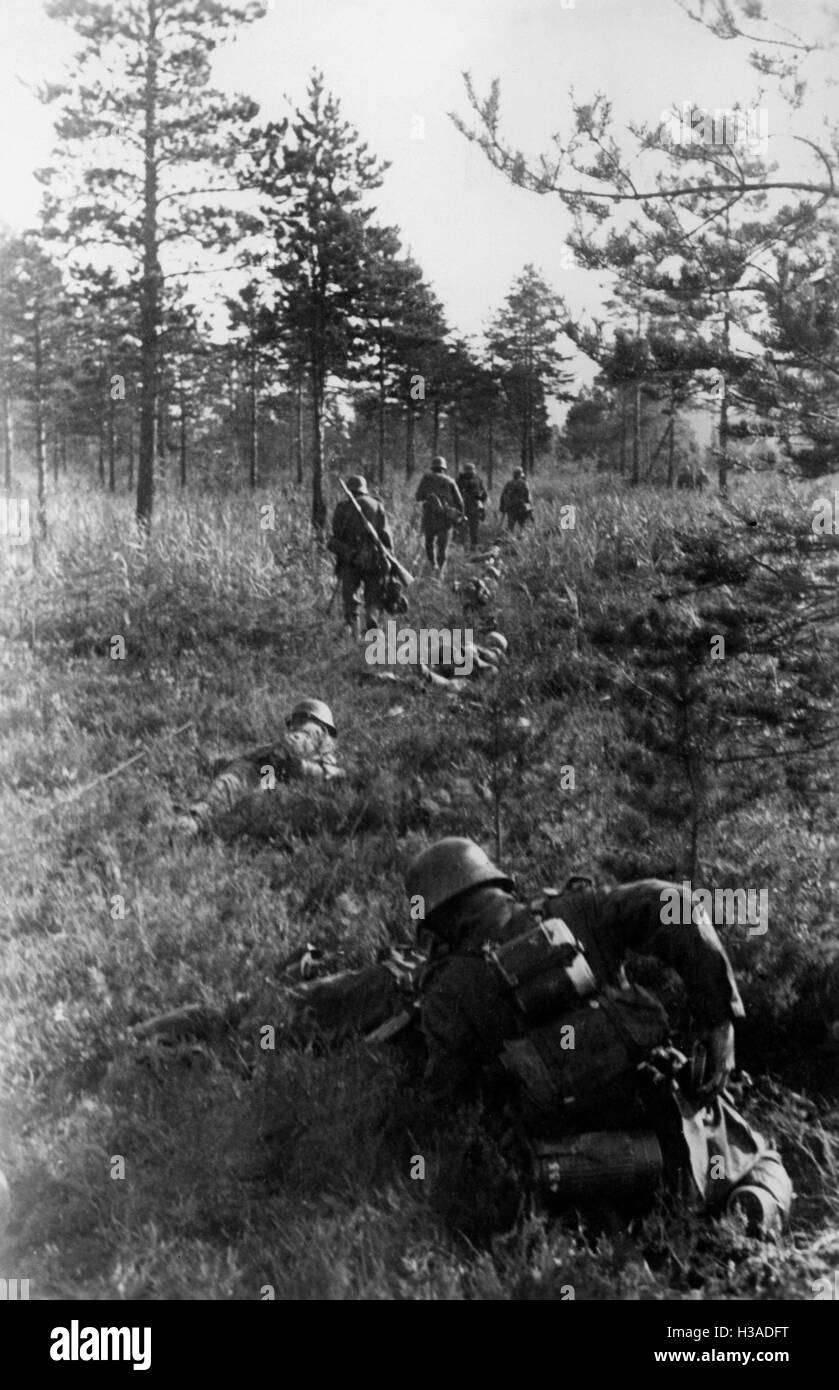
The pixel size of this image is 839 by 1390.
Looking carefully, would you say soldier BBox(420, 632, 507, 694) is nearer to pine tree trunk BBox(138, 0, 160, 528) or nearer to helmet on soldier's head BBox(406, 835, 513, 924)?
helmet on soldier's head BBox(406, 835, 513, 924)

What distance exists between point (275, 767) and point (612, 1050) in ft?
13.8

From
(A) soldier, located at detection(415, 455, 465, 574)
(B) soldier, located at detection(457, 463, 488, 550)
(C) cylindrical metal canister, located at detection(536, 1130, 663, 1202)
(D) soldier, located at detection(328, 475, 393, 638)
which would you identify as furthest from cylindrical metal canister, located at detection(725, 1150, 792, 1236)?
(B) soldier, located at detection(457, 463, 488, 550)

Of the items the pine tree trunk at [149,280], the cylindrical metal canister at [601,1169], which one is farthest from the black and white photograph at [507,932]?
the pine tree trunk at [149,280]

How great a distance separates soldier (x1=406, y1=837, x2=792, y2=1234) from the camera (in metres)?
3.05

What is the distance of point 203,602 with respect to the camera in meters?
11.4

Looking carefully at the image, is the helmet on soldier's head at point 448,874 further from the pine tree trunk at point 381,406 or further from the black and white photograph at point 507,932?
the pine tree trunk at point 381,406

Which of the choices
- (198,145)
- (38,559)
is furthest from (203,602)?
(198,145)

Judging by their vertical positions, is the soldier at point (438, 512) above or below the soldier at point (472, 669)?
above

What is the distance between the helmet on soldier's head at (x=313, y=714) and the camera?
763 centimetres

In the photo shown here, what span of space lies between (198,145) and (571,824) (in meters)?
11.1

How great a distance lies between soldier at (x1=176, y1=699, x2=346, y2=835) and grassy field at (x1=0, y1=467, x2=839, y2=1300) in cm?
17

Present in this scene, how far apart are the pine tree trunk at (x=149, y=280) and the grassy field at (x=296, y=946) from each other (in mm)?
5764

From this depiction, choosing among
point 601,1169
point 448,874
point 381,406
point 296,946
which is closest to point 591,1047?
point 601,1169

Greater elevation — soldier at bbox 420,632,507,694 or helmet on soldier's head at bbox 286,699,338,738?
soldier at bbox 420,632,507,694
